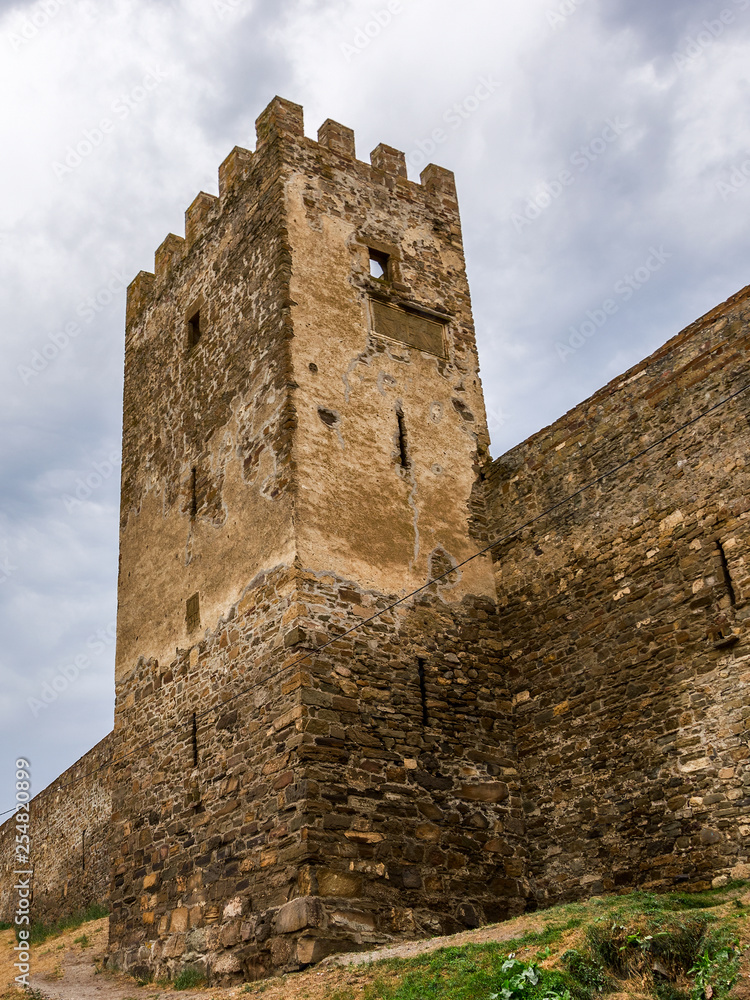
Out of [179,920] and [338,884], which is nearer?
[338,884]

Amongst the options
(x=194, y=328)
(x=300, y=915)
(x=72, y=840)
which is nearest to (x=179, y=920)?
(x=300, y=915)

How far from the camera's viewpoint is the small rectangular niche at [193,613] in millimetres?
11133

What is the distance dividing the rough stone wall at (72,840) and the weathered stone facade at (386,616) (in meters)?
5.07

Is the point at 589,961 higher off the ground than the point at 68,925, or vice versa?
the point at 68,925

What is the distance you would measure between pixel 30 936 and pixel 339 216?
1014 cm

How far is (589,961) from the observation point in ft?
20.7

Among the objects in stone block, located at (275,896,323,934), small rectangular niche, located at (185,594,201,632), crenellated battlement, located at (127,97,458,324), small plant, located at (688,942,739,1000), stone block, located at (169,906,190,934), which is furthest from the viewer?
crenellated battlement, located at (127,97,458,324)

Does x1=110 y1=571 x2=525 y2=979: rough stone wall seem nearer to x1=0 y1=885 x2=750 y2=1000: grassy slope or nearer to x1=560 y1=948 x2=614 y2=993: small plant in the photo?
x1=0 y1=885 x2=750 y2=1000: grassy slope

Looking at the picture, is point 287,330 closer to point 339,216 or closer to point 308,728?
point 339,216

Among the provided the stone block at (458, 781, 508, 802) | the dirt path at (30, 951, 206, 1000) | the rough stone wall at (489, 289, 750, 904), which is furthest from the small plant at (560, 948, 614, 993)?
the dirt path at (30, 951, 206, 1000)

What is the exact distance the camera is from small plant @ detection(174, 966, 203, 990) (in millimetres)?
9328

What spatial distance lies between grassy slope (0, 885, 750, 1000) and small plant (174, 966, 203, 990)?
1861 mm

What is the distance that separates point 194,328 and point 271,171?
228cm

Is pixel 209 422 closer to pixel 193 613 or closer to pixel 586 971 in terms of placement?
pixel 193 613
